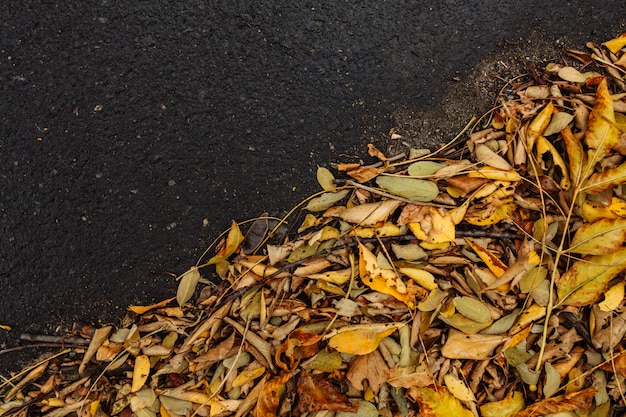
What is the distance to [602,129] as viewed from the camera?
5.35 feet

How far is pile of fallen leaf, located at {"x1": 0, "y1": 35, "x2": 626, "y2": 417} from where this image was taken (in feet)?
5.42

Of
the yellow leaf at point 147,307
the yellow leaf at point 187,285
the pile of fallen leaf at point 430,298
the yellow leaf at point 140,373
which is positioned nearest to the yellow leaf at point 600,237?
the pile of fallen leaf at point 430,298

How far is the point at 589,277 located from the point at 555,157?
41cm

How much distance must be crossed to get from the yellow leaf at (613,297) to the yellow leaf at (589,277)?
21mm

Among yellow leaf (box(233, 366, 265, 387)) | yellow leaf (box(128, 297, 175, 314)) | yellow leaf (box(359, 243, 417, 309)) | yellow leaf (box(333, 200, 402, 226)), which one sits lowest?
yellow leaf (box(233, 366, 265, 387))

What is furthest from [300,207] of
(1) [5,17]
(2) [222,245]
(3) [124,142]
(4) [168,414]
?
(1) [5,17]

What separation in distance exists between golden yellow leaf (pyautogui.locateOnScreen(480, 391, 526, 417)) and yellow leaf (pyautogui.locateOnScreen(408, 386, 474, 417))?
64mm

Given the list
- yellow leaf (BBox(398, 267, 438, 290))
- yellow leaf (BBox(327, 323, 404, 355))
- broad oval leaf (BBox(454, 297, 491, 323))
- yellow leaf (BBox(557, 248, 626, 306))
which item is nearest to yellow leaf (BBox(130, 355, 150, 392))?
yellow leaf (BBox(327, 323, 404, 355))

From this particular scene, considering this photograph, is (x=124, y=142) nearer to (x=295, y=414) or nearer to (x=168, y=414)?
(x=168, y=414)

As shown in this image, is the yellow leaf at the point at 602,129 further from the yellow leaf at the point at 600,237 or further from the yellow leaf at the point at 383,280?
the yellow leaf at the point at 383,280

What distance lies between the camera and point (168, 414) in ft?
5.73

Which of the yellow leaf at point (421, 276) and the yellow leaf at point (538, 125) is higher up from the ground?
the yellow leaf at point (538, 125)

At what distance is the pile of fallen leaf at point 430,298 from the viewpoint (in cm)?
165

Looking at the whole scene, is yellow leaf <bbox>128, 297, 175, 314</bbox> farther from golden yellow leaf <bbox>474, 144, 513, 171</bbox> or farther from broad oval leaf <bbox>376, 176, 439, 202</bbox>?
golden yellow leaf <bbox>474, 144, 513, 171</bbox>
